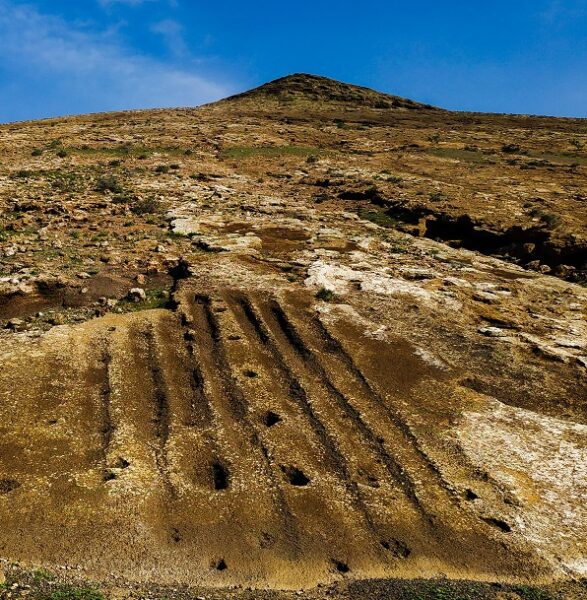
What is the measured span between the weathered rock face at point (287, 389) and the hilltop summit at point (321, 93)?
4495 cm

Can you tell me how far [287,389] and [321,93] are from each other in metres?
63.1

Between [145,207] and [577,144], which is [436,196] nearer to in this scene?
[145,207]

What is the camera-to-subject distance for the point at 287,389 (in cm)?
1183

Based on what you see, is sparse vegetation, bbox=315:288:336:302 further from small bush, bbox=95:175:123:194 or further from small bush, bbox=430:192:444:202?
small bush, bbox=95:175:123:194

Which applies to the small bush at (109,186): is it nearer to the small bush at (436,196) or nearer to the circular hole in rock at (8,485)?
the small bush at (436,196)

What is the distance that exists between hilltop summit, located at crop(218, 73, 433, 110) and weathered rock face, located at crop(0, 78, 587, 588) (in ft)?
147

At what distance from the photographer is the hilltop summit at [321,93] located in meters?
66.4

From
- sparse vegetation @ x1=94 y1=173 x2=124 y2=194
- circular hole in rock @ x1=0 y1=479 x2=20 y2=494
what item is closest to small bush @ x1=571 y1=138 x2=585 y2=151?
→ sparse vegetation @ x1=94 y1=173 x2=124 y2=194

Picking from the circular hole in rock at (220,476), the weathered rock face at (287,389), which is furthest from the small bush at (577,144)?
the circular hole in rock at (220,476)

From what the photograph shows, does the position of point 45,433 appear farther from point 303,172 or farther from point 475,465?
point 303,172

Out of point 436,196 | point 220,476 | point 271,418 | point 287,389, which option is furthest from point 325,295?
point 436,196

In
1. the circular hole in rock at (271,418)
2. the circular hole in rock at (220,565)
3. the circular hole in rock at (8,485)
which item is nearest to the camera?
the circular hole in rock at (220,565)

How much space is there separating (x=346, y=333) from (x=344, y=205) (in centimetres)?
1393

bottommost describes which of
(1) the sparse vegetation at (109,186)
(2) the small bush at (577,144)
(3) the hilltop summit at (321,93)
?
(1) the sparse vegetation at (109,186)
